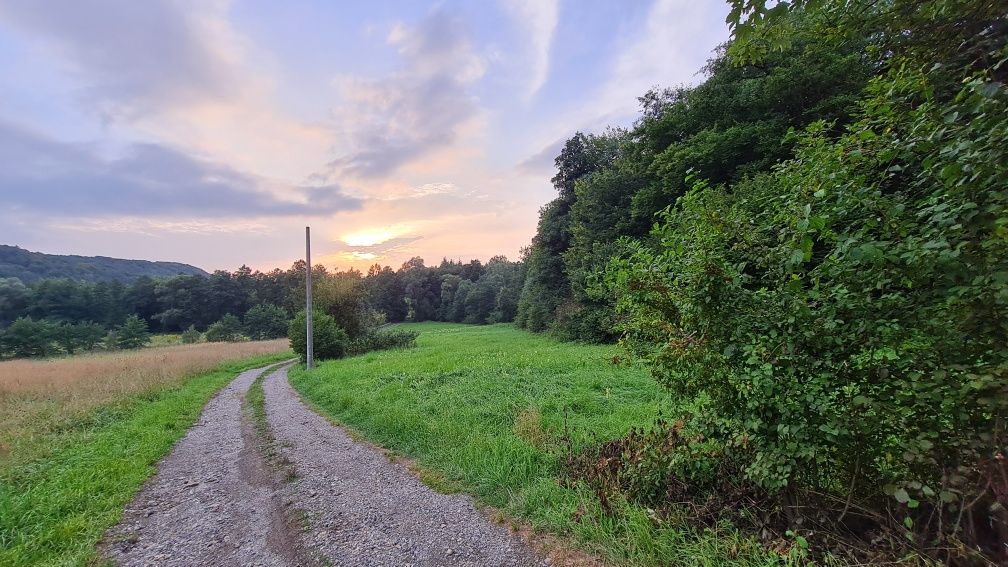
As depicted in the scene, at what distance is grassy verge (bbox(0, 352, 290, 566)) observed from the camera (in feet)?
12.9

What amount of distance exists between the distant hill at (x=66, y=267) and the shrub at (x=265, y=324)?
41330 millimetres

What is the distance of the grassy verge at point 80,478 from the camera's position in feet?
12.9

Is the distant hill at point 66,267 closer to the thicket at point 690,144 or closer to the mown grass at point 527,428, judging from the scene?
the thicket at point 690,144

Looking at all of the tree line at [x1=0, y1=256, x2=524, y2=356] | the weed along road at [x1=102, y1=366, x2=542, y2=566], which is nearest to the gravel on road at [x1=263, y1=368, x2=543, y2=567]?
the weed along road at [x1=102, y1=366, x2=542, y2=566]

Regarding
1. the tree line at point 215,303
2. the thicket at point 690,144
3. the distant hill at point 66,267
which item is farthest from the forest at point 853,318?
the distant hill at point 66,267

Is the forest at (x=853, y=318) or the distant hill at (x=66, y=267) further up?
the distant hill at (x=66, y=267)

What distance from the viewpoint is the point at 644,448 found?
13.4 ft

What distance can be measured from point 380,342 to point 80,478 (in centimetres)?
2170

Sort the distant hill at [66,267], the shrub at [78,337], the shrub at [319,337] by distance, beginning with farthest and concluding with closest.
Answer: the distant hill at [66,267], the shrub at [78,337], the shrub at [319,337]

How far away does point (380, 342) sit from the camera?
88.3 ft

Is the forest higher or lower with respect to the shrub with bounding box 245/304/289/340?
higher

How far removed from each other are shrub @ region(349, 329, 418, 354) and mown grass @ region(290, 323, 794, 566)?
12607 mm

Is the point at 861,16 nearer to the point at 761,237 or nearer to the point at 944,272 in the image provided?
the point at 761,237

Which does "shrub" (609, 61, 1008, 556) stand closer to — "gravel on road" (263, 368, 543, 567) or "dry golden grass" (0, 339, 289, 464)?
"gravel on road" (263, 368, 543, 567)
